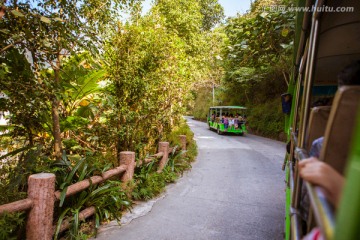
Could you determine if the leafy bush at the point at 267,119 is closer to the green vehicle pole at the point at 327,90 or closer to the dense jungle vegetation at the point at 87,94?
the dense jungle vegetation at the point at 87,94

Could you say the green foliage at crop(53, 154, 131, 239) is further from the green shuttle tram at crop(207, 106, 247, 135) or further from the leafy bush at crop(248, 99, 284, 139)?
the green shuttle tram at crop(207, 106, 247, 135)

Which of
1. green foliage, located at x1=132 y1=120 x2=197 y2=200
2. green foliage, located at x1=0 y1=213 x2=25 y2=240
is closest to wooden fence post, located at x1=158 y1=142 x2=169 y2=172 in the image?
green foliage, located at x1=132 y1=120 x2=197 y2=200

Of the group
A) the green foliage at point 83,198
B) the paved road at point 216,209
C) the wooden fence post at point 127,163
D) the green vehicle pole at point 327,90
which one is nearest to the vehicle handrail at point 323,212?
the green vehicle pole at point 327,90

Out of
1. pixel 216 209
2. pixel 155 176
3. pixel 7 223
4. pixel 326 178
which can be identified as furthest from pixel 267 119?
pixel 326 178

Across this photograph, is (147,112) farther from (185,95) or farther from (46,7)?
(46,7)

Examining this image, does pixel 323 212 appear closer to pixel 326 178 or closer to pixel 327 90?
pixel 326 178

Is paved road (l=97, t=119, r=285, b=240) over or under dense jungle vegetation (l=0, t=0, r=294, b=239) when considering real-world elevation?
under

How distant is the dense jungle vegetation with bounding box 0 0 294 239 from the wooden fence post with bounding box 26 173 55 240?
0.55 ft

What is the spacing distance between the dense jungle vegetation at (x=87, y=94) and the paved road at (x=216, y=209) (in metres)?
0.48

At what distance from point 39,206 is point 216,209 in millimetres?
3198

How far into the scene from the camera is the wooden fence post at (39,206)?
295cm

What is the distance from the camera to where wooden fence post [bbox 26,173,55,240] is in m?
2.95

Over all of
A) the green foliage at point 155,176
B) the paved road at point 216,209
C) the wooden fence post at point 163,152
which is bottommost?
the paved road at point 216,209

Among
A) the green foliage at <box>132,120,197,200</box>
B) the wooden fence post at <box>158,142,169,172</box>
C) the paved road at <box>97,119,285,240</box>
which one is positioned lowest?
the paved road at <box>97,119,285,240</box>
